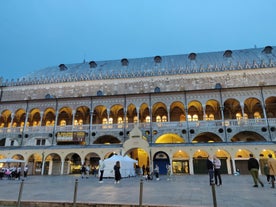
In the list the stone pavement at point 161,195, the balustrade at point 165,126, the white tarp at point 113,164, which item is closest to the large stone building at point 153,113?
the balustrade at point 165,126

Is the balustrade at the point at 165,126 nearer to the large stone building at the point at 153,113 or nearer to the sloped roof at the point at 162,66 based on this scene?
the large stone building at the point at 153,113

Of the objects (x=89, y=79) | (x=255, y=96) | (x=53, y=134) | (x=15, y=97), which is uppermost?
(x=89, y=79)

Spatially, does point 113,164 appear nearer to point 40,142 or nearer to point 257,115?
point 40,142

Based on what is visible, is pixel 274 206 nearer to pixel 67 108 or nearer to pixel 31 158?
pixel 31 158

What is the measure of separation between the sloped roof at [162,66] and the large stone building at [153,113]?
174 mm

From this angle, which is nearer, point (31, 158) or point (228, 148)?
point (228, 148)

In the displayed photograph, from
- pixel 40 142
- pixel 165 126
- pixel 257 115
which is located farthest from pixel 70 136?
pixel 257 115

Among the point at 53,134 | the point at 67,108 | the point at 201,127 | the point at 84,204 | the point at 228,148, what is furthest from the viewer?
the point at 67,108

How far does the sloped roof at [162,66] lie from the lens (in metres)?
38.1

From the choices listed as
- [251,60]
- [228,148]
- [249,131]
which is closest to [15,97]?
[228,148]

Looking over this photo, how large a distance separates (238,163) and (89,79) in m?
28.6

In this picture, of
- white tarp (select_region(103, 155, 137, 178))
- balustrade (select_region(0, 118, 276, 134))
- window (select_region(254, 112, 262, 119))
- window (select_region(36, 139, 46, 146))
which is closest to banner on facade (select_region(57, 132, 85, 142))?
balustrade (select_region(0, 118, 276, 134))

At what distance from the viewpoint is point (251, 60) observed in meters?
38.7

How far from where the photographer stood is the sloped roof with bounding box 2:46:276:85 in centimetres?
3806
